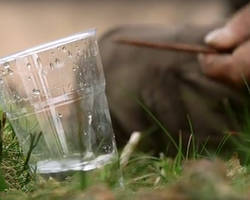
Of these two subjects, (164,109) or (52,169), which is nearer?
(52,169)

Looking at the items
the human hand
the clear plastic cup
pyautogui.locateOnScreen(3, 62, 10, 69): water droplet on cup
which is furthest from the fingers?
pyautogui.locateOnScreen(3, 62, 10, 69): water droplet on cup

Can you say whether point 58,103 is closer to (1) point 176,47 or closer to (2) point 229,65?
(1) point 176,47

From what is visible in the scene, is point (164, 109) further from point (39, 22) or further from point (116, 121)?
point (39, 22)

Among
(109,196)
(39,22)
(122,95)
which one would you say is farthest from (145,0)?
(109,196)

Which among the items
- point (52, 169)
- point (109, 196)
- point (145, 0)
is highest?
point (109, 196)

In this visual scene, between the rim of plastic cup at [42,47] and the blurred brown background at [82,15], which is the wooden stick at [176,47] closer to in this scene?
the rim of plastic cup at [42,47]

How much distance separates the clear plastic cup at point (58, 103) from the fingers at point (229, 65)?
1.52 m

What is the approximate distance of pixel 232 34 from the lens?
9.94 ft

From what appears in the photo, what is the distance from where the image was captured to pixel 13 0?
7.19m

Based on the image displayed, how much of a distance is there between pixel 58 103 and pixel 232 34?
66.2 inches

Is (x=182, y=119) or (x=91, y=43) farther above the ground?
(x=91, y=43)

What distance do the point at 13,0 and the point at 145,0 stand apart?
1312 mm

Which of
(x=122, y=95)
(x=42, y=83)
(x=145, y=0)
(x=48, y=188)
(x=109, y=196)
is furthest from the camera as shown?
(x=145, y=0)

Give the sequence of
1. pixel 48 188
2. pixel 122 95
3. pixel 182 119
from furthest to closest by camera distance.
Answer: pixel 122 95 → pixel 182 119 → pixel 48 188
